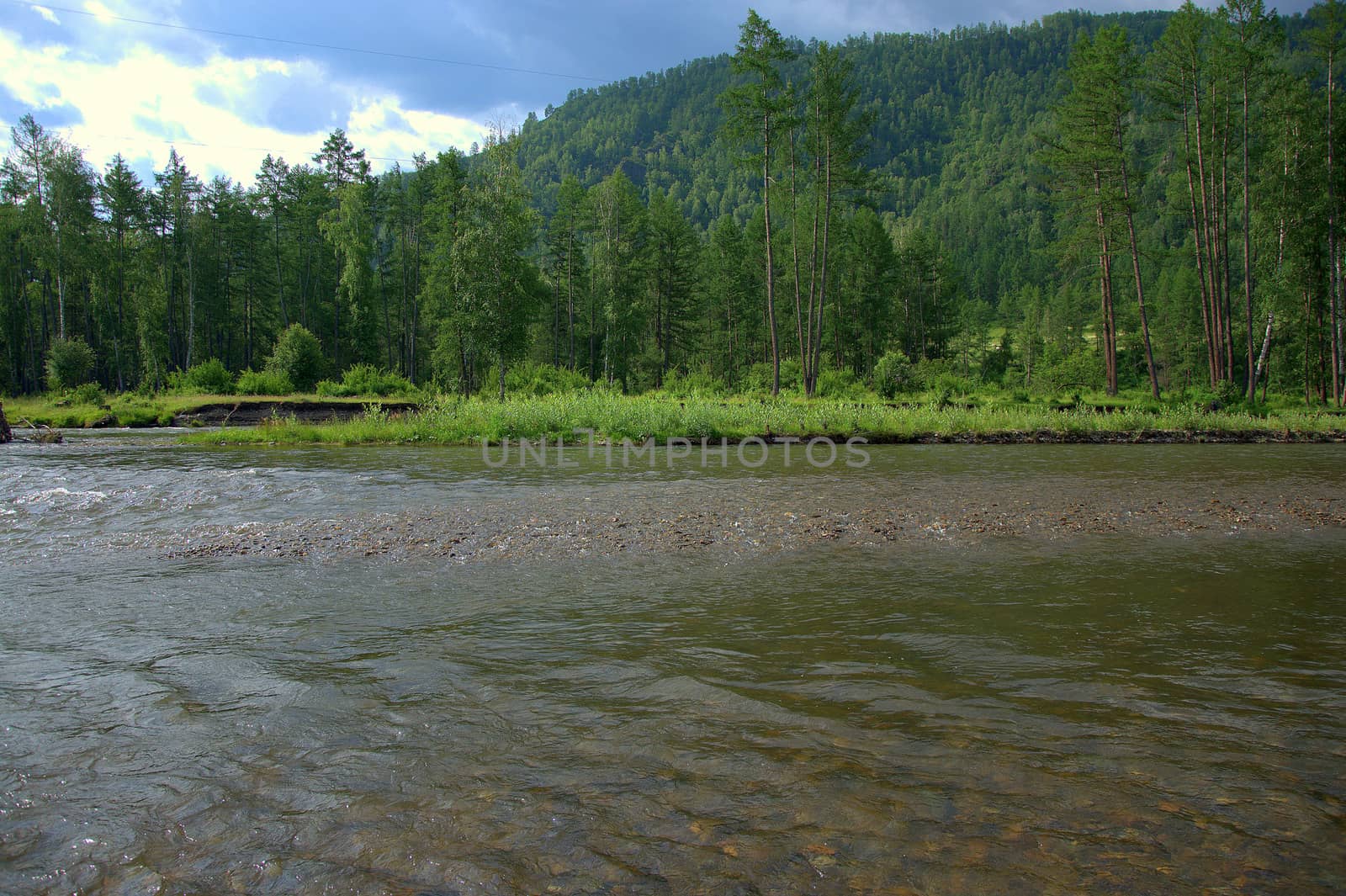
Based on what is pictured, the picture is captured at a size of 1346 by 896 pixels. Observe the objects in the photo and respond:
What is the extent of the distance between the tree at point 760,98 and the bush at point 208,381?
27590mm

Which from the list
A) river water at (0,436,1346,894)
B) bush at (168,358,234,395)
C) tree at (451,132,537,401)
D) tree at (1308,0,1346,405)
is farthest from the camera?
bush at (168,358,234,395)

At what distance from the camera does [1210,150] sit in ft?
102

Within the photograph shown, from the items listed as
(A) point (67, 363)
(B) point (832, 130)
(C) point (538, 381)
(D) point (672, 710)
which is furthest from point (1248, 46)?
(A) point (67, 363)

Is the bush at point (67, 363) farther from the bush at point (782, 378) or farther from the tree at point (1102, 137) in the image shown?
the tree at point (1102, 137)

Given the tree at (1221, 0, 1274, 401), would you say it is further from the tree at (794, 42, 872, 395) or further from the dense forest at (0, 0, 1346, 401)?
the tree at (794, 42, 872, 395)

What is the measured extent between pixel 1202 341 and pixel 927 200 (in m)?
132

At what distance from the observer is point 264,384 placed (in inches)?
1410

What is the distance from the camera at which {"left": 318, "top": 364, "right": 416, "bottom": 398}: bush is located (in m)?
34.3

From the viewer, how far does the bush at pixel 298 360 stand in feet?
122

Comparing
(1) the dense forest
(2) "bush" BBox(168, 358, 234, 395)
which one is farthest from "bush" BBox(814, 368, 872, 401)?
(2) "bush" BBox(168, 358, 234, 395)

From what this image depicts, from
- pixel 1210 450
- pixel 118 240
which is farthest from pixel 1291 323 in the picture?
pixel 118 240

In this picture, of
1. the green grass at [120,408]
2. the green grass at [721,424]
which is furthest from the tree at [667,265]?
the green grass at [721,424]

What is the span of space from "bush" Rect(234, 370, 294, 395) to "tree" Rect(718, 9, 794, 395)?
82.0ft

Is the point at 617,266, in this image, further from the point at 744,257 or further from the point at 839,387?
the point at 839,387
